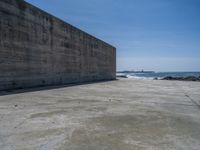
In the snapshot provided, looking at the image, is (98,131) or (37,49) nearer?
(98,131)

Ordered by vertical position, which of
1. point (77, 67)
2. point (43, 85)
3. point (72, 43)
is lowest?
point (43, 85)

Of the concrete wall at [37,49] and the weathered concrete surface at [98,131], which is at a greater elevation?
the concrete wall at [37,49]

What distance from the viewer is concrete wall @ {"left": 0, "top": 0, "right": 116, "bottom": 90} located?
24.5 feet

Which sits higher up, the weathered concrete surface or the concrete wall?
the concrete wall

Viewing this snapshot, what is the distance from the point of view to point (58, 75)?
11.1m

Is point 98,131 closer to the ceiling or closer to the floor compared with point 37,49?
closer to the floor

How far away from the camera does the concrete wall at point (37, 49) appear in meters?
7.45

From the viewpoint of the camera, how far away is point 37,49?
30.2 feet

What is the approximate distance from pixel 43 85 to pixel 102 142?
26.6 feet

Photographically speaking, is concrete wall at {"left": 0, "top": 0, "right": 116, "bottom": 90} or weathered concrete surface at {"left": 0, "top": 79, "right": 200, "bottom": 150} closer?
weathered concrete surface at {"left": 0, "top": 79, "right": 200, "bottom": 150}

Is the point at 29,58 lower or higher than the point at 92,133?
higher

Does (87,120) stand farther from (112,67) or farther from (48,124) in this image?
(112,67)

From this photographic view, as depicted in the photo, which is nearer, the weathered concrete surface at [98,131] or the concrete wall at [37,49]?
the weathered concrete surface at [98,131]

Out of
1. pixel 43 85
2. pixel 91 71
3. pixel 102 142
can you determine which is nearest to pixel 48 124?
pixel 102 142
